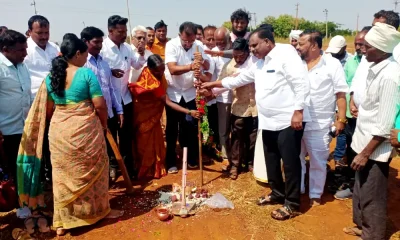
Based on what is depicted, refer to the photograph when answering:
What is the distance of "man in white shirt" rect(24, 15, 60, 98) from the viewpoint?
4609 millimetres

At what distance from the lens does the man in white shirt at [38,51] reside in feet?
15.1

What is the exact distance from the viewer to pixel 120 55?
5109mm

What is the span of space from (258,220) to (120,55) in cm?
311

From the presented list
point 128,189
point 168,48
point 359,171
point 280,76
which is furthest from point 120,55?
point 359,171

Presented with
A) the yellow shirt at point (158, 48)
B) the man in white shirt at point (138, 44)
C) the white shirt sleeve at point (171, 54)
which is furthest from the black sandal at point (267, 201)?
the yellow shirt at point (158, 48)

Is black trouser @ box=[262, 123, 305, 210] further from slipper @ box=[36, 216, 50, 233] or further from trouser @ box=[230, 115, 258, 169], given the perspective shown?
slipper @ box=[36, 216, 50, 233]

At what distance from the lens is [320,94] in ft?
14.0

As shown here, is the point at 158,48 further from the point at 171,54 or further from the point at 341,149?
the point at 341,149

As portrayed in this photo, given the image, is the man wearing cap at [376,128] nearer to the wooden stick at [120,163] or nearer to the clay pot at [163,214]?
the clay pot at [163,214]

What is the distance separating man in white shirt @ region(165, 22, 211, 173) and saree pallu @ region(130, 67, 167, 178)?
209 mm

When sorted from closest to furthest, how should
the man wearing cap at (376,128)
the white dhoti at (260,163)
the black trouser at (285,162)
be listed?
the man wearing cap at (376,128), the black trouser at (285,162), the white dhoti at (260,163)

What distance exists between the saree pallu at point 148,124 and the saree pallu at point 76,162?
1339 mm

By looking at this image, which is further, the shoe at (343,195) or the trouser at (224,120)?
the trouser at (224,120)

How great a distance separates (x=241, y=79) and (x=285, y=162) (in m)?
1.36
